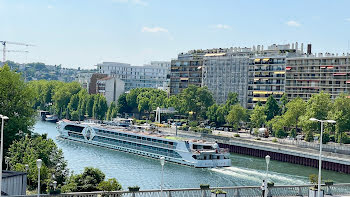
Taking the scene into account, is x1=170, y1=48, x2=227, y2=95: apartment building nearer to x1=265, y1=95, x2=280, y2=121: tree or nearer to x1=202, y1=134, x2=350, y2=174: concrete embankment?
x1=265, y1=95, x2=280, y2=121: tree

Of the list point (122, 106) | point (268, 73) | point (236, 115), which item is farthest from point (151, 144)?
point (122, 106)

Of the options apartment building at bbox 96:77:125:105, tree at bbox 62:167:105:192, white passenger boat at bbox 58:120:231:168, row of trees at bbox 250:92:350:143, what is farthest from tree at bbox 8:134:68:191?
apartment building at bbox 96:77:125:105

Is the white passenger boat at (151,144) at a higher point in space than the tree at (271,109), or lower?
lower

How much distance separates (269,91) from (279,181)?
73990 millimetres

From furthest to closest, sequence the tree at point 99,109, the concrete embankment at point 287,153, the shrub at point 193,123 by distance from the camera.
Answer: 1. the tree at point 99,109
2. the shrub at point 193,123
3. the concrete embankment at point 287,153

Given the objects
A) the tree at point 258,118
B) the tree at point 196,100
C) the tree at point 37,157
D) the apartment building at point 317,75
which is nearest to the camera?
the tree at point 37,157

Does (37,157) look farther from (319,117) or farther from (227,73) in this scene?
(227,73)

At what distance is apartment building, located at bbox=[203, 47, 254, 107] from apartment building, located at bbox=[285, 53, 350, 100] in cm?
1708

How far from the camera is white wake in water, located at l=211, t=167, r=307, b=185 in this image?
62531mm

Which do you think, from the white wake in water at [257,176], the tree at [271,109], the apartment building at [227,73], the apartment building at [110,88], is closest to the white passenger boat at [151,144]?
the white wake in water at [257,176]

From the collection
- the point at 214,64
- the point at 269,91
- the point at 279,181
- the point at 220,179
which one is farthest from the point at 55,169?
the point at 214,64

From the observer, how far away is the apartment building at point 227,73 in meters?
145

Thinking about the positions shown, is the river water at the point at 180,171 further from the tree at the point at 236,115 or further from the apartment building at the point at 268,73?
the apartment building at the point at 268,73

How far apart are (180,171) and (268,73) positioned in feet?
233
